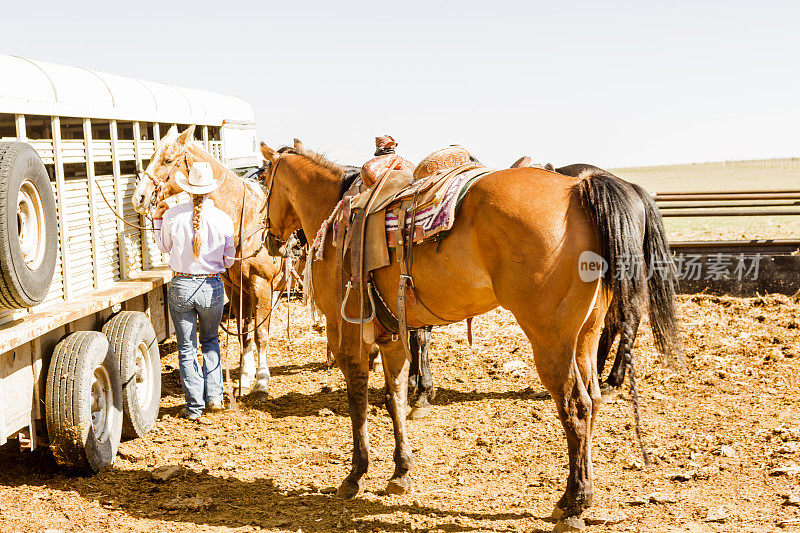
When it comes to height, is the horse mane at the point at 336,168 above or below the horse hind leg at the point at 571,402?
above

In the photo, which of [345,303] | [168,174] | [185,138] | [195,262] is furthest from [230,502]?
[185,138]

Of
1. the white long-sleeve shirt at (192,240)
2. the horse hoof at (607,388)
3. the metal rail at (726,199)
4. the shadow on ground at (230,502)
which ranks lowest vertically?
the shadow on ground at (230,502)

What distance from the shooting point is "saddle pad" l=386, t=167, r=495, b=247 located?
4.22 m

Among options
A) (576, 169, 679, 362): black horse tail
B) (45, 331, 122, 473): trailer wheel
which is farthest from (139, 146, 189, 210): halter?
(576, 169, 679, 362): black horse tail

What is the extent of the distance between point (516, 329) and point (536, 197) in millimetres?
5743

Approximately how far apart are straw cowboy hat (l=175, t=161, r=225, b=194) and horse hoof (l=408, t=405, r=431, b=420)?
8.82ft

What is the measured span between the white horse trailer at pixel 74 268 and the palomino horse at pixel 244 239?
31cm

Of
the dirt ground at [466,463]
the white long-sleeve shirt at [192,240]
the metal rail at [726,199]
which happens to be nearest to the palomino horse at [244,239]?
the white long-sleeve shirt at [192,240]

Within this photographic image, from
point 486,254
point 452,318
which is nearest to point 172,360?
point 452,318

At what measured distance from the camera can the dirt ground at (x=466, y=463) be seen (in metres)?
4.34

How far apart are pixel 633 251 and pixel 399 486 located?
2199mm

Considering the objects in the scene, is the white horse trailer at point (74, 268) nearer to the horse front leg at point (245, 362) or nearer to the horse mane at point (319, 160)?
the horse front leg at point (245, 362)

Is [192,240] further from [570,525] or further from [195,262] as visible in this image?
[570,525]

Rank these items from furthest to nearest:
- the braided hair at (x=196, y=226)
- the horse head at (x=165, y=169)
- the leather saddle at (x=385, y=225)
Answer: the horse head at (x=165, y=169) < the braided hair at (x=196, y=226) < the leather saddle at (x=385, y=225)
